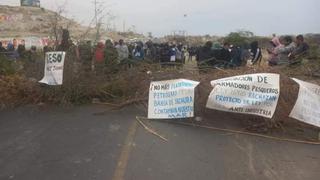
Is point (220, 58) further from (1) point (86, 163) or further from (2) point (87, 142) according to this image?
(1) point (86, 163)

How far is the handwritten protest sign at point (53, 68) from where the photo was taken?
1385 centimetres

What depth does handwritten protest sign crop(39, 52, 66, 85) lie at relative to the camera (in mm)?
13853

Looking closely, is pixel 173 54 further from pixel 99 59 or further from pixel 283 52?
pixel 99 59

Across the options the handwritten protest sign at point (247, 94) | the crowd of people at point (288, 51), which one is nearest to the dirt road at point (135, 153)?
the handwritten protest sign at point (247, 94)

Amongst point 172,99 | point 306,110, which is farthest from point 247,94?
point 172,99

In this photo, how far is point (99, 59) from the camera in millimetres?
14562

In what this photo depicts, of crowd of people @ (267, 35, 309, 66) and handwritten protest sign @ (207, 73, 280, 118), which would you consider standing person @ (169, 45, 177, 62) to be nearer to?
crowd of people @ (267, 35, 309, 66)

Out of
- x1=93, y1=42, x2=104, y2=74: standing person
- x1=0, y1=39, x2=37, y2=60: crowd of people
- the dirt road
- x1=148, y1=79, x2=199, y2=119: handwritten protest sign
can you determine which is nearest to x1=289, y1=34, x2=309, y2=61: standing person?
x1=148, y1=79, x2=199, y2=119: handwritten protest sign

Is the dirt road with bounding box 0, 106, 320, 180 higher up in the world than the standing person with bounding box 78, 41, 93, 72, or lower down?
lower down

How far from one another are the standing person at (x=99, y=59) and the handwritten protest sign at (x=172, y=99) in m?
2.79

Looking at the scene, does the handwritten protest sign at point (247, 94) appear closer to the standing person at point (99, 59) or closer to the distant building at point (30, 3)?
the standing person at point (99, 59)

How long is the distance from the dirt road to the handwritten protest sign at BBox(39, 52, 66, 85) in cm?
210

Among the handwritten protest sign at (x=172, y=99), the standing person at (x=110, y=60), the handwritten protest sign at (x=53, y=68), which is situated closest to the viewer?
the handwritten protest sign at (x=172, y=99)

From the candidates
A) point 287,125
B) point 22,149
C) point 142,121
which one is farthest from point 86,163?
point 287,125
